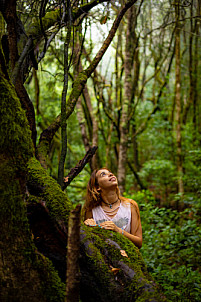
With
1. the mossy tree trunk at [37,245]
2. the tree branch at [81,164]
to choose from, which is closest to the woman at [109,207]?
the tree branch at [81,164]

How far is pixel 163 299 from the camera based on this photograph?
156cm

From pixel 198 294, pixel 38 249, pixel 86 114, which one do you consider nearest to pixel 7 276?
pixel 38 249

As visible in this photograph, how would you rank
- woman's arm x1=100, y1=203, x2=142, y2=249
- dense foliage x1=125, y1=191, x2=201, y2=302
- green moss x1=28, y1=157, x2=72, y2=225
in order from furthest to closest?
1. dense foliage x1=125, y1=191, x2=201, y2=302
2. woman's arm x1=100, y1=203, x2=142, y2=249
3. green moss x1=28, y1=157, x2=72, y2=225

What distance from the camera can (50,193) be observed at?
6.18 ft

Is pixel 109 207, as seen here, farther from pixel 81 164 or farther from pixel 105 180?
pixel 81 164

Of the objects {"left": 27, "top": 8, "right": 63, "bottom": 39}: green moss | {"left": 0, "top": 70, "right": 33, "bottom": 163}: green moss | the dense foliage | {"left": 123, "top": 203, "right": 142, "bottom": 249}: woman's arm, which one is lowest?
the dense foliage

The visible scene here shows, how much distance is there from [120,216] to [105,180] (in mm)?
413

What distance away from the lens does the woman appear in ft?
9.02

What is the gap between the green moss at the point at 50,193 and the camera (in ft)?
5.83

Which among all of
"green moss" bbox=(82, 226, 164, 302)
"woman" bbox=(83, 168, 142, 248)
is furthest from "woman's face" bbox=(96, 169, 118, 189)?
"green moss" bbox=(82, 226, 164, 302)

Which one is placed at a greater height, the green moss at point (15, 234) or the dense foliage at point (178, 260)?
the green moss at point (15, 234)

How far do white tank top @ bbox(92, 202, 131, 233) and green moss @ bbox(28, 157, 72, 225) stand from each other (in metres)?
0.97

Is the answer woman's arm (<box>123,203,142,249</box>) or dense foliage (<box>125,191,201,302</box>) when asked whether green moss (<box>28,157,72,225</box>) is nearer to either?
woman's arm (<box>123,203,142,249</box>)

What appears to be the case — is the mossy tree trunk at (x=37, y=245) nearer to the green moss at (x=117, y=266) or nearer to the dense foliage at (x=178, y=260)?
the green moss at (x=117, y=266)
